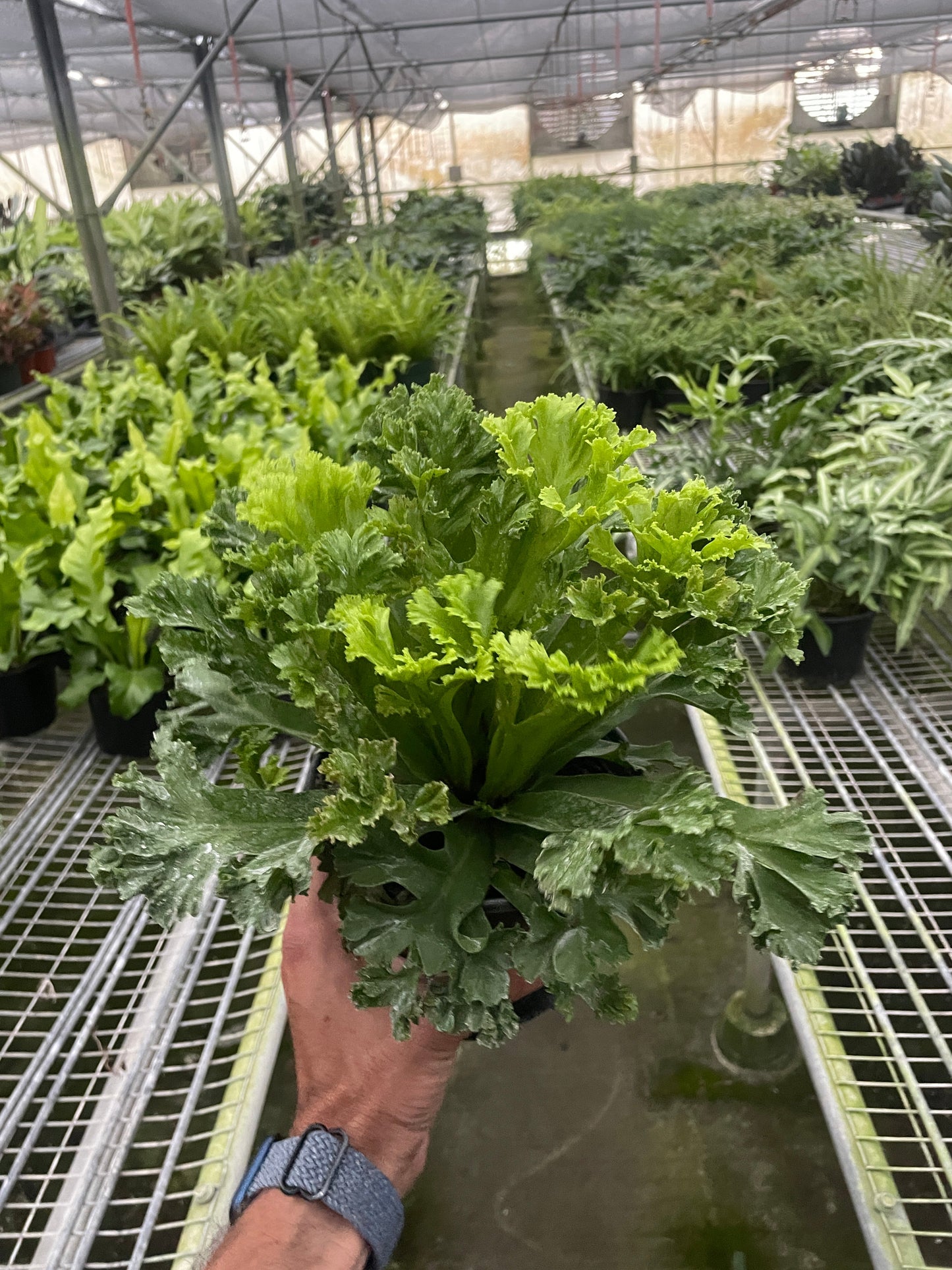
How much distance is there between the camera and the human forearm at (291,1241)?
25.4 inches

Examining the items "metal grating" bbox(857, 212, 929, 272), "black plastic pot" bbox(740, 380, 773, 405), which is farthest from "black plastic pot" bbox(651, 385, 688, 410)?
"metal grating" bbox(857, 212, 929, 272)

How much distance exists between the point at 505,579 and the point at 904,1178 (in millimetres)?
1204

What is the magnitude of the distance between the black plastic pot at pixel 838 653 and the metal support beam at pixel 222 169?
3.63 m

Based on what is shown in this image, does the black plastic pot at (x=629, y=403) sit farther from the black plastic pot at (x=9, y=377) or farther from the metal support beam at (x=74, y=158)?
the black plastic pot at (x=9, y=377)

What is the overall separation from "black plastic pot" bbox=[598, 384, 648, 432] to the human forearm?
8.45ft

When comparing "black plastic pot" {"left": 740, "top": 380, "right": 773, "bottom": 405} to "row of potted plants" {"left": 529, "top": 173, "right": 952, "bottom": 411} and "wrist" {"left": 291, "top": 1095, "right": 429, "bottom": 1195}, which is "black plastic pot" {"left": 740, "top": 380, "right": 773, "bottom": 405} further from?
"wrist" {"left": 291, "top": 1095, "right": 429, "bottom": 1195}

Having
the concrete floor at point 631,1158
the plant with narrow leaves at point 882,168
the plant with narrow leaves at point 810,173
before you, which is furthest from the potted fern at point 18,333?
the plant with narrow leaves at point 882,168

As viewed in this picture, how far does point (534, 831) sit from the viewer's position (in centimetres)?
69

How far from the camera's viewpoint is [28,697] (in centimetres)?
149

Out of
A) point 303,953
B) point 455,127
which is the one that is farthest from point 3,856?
point 455,127

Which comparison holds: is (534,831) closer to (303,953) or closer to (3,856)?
(303,953)

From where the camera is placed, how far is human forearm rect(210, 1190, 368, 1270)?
0.65 metres

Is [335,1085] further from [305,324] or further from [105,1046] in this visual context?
[305,324]

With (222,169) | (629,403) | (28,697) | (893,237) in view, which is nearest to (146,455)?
(28,697)
